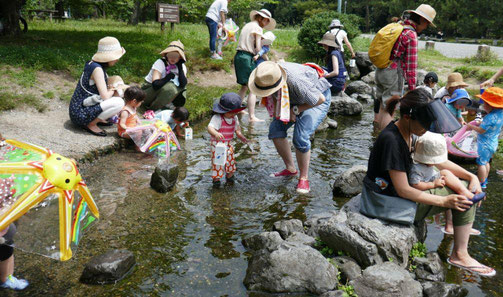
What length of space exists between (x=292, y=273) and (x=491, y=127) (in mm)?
3551

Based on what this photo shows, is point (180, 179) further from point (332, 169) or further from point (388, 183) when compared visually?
point (388, 183)

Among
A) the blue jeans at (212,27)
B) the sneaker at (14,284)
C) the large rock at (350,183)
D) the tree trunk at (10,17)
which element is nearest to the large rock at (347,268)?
the large rock at (350,183)

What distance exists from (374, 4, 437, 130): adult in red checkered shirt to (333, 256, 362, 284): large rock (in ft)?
9.53

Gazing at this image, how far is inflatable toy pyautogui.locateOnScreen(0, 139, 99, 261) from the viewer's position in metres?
2.69

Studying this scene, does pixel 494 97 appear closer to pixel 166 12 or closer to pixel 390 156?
pixel 390 156

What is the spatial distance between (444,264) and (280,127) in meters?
2.45

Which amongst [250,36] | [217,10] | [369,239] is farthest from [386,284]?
[217,10]

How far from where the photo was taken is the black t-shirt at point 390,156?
3.56 m

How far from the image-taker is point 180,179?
18.5ft

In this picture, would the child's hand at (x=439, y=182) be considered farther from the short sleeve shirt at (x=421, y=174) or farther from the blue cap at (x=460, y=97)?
the blue cap at (x=460, y=97)

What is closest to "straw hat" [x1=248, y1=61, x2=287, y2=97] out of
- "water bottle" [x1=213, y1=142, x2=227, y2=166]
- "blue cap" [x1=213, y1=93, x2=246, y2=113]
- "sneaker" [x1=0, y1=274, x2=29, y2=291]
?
"blue cap" [x1=213, y1=93, x2=246, y2=113]

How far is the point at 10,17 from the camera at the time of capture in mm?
10523

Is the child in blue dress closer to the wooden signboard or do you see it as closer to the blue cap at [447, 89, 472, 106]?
the blue cap at [447, 89, 472, 106]

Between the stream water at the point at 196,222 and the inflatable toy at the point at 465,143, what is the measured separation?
515 millimetres
